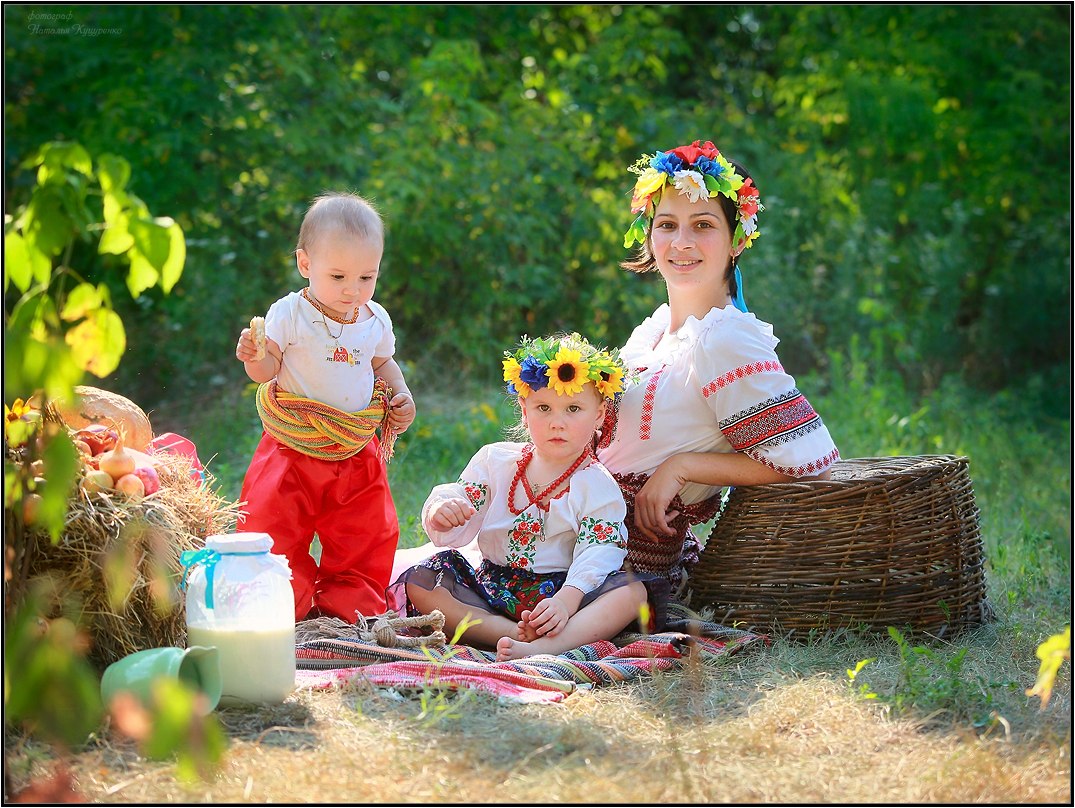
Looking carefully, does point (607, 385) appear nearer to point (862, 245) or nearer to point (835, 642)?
point (835, 642)

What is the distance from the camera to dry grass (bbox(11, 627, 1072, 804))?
2332mm

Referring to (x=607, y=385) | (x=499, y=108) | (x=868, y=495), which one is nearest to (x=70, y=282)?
(x=499, y=108)

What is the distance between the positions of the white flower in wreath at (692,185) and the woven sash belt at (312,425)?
118cm

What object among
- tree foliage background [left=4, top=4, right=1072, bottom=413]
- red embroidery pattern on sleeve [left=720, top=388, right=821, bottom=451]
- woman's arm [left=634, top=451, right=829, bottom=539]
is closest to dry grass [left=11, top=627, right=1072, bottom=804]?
woman's arm [left=634, top=451, right=829, bottom=539]

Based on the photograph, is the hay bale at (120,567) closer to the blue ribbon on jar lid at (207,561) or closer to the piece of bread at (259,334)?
the blue ribbon on jar lid at (207,561)

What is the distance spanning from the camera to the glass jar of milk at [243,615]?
2713mm

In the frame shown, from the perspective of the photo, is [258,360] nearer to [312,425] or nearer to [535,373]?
[312,425]

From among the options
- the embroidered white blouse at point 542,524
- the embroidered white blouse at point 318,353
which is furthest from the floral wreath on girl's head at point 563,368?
the embroidered white blouse at point 318,353

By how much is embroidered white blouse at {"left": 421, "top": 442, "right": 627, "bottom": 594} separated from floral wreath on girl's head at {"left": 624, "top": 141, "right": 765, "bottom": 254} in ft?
2.88

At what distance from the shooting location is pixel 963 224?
8672 mm

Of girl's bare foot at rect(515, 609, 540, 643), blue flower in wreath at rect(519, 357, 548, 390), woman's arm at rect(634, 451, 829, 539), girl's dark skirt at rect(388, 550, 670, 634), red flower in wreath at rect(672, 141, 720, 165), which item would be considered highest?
red flower in wreath at rect(672, 141, 720, 165)

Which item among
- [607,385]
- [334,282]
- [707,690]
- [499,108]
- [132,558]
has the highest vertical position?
[499,108]

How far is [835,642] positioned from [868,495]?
43 cm

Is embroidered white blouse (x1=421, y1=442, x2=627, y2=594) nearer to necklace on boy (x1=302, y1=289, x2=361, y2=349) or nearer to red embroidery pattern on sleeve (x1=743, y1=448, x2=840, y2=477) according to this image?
red embroidery pattern on sleeve (x1=743, y1=448, x2=840, y2=477)
